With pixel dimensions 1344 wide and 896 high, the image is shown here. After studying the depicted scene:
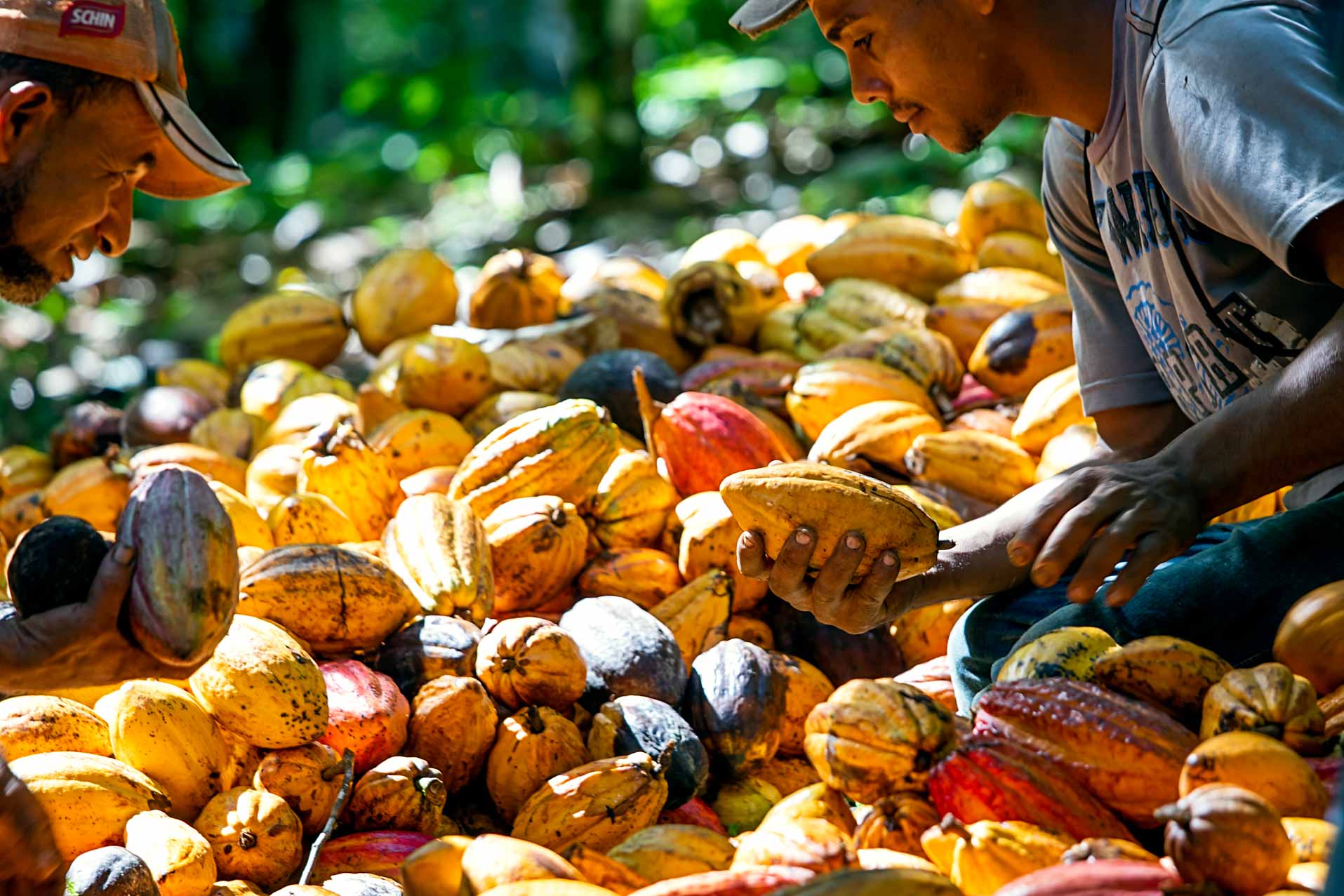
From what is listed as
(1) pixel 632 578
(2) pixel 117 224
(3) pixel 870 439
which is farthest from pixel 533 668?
(3) pixel 870 439

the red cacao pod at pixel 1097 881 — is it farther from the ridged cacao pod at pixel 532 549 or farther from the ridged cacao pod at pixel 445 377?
the ridged cacao pod at pixel 445 377

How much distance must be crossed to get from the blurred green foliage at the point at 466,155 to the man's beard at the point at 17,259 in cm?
266

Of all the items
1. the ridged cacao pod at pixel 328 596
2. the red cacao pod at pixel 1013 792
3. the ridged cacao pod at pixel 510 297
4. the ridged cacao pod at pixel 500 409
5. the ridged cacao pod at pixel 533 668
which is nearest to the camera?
the red cacao pod at pixel 1013 792

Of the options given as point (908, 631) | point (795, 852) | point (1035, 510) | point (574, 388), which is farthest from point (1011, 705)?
point (574, 388)

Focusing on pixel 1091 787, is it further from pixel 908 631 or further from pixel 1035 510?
pixel 908 631

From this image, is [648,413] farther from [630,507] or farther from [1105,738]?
[1105,738]

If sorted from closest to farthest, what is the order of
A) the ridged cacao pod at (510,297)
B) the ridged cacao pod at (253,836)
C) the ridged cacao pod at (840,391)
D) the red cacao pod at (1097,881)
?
1. the red cacao pod at (1097,881)
2. the ridged cacao pod at (253,836)
3. the ridged cacao pod at (840,391)
4. the ridged cacao pod at (510,297)

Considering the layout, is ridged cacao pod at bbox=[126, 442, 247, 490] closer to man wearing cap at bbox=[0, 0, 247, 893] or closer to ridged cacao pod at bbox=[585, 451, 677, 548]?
ridged cacao pod at bbox=[585, 451, 677, 548]

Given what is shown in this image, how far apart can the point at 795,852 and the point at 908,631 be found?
4.64ft

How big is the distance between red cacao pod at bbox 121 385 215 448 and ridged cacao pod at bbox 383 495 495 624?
1.56 metres

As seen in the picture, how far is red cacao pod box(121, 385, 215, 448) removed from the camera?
4340 mm

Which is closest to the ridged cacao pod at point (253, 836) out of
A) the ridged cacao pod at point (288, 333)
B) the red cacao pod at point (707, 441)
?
the red cacao pod at point (707, 441)

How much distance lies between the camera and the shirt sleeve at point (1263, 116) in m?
1.86

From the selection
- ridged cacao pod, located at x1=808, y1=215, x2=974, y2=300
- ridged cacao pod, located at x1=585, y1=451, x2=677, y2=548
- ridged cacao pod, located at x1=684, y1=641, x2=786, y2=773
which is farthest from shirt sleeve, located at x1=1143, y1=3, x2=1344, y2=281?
ridged cacao pod, located at x1=808, y1=215, x2=974, y2=300
